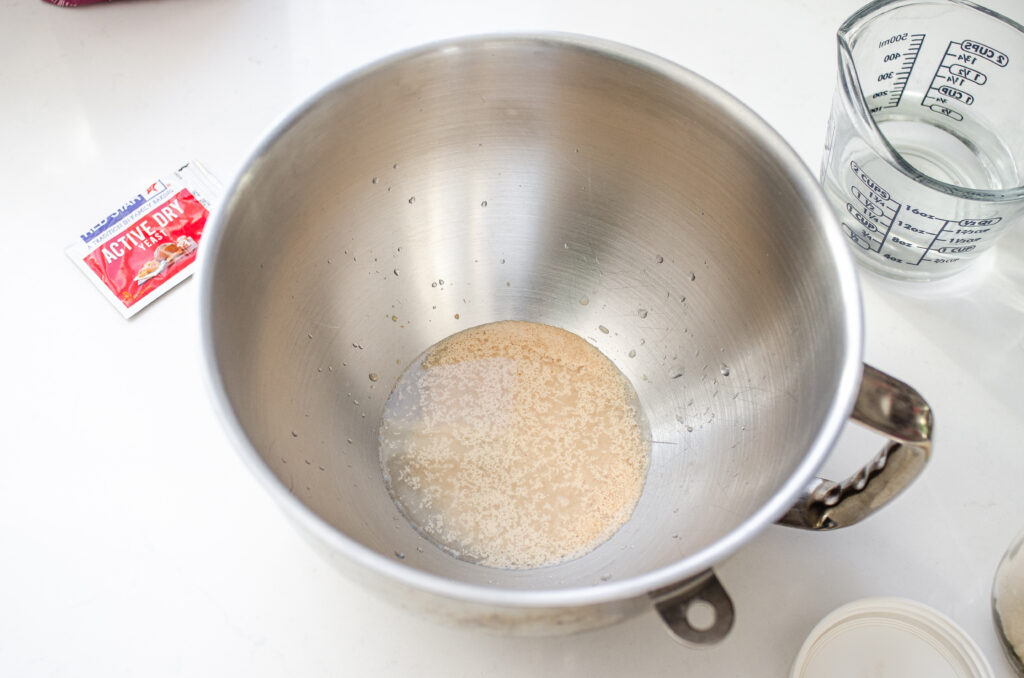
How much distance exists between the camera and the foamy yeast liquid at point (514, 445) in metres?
0.82

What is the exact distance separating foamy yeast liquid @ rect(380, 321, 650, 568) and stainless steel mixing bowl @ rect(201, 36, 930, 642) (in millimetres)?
21

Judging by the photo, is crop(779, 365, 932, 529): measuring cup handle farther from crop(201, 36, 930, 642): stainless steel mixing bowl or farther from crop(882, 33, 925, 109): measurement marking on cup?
crop(882, 33, 925, 109): measurement marking on cup

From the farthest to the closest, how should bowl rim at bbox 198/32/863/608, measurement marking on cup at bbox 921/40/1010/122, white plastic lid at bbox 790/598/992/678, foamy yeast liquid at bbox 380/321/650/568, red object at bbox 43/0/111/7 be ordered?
red object at bbox 43/0/111/7 → measurement marking on cup at bbox 921/40/1010/122 → foamy yeast liquid at bbox 380/321/650/568 → white plastic lid at bbox 790/598/992/678 → bowl rim at bbox 198/32/863/608

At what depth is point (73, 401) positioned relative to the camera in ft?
2.93

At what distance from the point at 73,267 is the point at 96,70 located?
306 mm

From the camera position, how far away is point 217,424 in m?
0.88

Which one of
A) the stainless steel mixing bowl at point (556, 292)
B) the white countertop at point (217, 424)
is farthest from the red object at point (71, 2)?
the stainless steel mixing bowl at point (556, 292)

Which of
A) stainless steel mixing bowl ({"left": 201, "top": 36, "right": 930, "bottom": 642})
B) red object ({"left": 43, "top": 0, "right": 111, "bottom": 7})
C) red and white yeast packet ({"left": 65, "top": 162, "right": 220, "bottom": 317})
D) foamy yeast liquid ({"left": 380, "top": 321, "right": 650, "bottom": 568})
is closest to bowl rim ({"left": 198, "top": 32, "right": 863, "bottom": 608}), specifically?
stainless steel mixing bowl ({"left": 201, "top": 36, "right": 930, "bottom": 642})

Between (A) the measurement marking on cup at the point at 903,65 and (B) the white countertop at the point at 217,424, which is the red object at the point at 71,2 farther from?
(A) the measurement marking on cup at the point at 903,65

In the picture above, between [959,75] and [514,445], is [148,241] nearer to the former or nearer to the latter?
[514,445]

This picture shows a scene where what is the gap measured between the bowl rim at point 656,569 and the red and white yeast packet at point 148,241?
0.30 m

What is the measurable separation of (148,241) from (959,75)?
986 millimetres

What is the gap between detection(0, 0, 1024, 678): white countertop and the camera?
766mm

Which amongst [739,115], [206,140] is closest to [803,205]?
[739,115]
